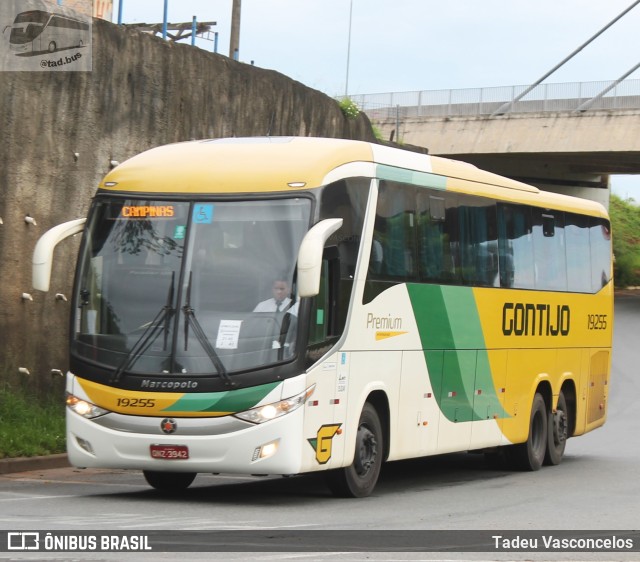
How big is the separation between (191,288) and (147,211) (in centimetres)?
98

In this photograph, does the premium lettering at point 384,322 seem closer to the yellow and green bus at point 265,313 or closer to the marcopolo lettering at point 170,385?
the yellow and green bus at point 265,313

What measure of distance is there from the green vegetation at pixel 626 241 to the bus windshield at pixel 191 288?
52631mm

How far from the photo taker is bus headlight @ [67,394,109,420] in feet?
42.2

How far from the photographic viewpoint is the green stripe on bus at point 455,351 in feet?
50.2

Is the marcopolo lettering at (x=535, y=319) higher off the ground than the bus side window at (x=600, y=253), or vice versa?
the bus side window at (x=600, y=253)

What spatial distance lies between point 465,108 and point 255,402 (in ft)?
142

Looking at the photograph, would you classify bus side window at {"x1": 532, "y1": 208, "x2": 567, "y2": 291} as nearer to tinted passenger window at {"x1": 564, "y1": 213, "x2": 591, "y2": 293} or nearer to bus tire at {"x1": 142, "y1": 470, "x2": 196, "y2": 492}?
tinted passenger window at {"x1": 564, "y1": 213, "x2": 591, "y2": 293}

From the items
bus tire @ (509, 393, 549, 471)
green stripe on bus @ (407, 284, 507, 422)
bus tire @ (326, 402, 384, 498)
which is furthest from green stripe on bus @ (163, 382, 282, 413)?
bus tire @ (509, 393, 549, 471)

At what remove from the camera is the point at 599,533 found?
11289mm

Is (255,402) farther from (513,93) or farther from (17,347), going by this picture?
(513,93)

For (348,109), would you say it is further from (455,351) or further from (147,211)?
(147,211)

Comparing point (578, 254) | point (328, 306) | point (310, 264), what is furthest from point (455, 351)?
point (578, 254)

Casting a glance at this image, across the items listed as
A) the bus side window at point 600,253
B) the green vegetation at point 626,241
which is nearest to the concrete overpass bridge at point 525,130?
the green vegetation at point 626,241

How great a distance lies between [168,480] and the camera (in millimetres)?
14359
